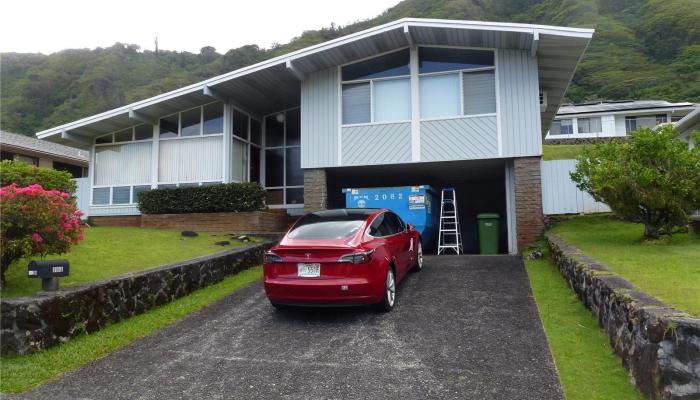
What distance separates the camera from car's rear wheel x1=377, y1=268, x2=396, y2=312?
6.17 m

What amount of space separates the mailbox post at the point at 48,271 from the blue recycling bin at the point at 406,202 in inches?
296

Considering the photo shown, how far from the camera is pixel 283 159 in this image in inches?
659

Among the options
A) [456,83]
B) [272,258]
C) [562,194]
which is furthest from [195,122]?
[562,194]

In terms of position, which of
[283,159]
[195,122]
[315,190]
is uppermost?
[195,122]

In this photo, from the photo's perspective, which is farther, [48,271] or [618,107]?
[618,107]

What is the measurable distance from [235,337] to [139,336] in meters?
1.26

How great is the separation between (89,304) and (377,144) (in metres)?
8.39

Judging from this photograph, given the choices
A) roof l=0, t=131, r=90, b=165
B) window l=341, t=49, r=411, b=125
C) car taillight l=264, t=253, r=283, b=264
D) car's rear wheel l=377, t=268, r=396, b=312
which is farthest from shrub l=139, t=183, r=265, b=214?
roof l=0, t=131, r=90, b=165

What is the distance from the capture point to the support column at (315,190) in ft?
42.0

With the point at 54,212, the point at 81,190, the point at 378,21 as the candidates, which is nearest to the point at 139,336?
the point at 54,212

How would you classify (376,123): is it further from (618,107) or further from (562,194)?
(618,107)

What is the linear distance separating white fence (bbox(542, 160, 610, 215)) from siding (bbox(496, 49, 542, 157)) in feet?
2.83

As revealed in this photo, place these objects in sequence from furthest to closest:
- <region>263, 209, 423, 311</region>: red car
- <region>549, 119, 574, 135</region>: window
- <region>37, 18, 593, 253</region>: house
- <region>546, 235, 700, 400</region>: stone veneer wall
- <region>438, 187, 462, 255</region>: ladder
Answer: <region>549, 119, 574, 135</region>: window, <region>438, 187, 462, 255</region>: ladder, <region>37, 18, 593, 253</region>: house, <region>263, 209, 423, 311</region>: red car, <region>546, 235, 700, 400</region>: stone veneer wall

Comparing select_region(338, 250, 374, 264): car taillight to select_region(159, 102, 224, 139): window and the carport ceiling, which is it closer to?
the carport ceiling
